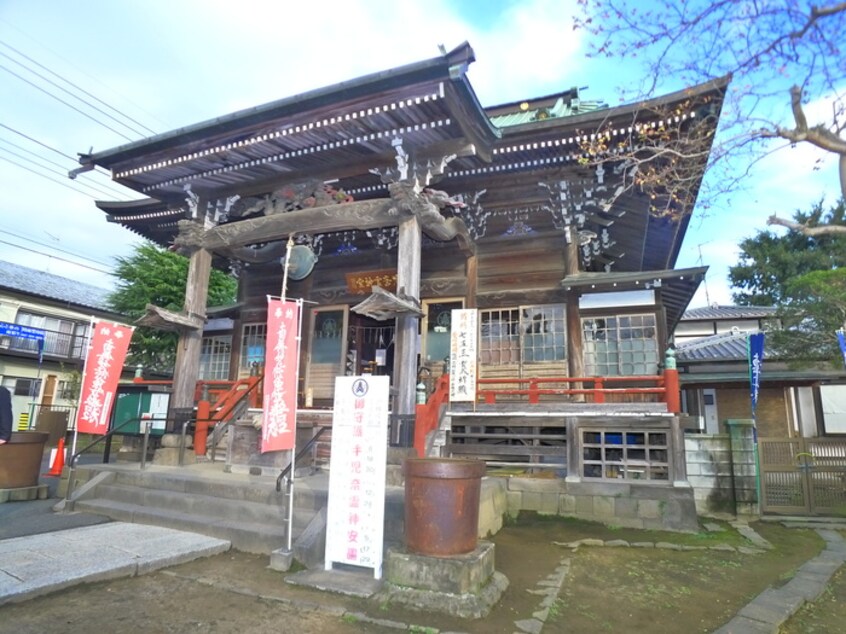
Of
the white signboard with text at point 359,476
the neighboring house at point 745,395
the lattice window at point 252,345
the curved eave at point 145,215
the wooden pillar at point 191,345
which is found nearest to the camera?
the white signboard with text at point 359,476

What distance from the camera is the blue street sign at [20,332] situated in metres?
24.7

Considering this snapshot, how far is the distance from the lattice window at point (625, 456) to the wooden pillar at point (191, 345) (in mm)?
8004

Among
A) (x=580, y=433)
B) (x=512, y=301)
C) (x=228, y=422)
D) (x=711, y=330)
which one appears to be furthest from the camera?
(x=711, y=330)

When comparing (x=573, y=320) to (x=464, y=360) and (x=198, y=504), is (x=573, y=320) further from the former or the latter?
(x=198, y=504)

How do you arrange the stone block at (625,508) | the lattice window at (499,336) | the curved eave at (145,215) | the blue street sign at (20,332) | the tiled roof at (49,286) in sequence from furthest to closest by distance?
the tiled roof at (49,286), the blue street sign at (20,332), the curved eave at (145,215), the lattice window at (499,336), the stone block at (625,508)

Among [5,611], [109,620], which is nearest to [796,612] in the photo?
[109,620]

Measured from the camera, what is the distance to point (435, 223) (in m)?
8.95

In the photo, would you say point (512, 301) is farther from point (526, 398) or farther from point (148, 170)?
point (148, 170)

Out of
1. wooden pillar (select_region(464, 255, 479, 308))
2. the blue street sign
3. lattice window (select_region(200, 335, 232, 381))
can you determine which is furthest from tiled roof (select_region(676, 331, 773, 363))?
the blue street sign

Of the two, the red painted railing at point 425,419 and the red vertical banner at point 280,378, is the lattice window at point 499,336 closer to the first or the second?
the red painted railing at point 425,419

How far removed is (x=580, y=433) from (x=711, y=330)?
21749mm

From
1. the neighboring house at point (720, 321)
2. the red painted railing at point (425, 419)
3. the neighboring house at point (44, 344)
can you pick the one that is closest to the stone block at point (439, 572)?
the red painted railing at point (425, 419)

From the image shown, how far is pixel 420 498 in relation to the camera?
15.4 ft

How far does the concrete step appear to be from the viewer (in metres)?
5.98
